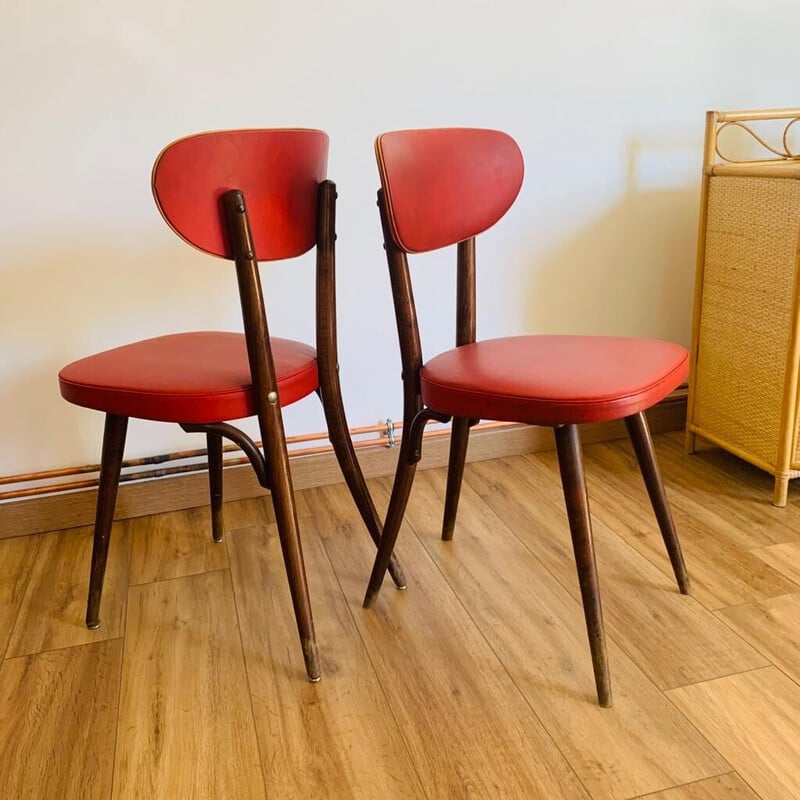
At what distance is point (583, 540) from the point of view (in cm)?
124

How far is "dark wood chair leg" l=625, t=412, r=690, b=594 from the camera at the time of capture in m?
1.40

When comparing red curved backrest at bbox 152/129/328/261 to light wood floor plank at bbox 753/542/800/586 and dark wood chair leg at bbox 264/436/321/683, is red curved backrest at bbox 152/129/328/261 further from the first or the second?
light wood floor plank at bbox 753/542/800/586

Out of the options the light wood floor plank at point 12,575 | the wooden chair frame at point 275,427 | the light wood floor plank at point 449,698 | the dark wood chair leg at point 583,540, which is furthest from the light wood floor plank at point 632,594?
A: the light wood floor plank at point 12,575

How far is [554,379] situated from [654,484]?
13.9 inches

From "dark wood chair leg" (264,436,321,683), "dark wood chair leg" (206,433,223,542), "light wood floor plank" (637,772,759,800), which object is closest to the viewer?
"light wood floor plank" (637,772,759,800)

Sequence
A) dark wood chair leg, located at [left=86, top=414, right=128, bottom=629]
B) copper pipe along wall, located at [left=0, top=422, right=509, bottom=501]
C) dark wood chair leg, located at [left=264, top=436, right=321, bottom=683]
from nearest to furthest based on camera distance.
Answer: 1. dark wood chair leg, located at [left=264, top=436, right=321, bottom=683]
2. dark wood chair leg, located at [left=86, top=414, right=128, bottom=629]
3. copper pipe along wall, located at [left=0, top=422, right=509, bottom=501]

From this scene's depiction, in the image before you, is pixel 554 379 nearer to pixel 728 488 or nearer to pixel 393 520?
pixel 393 520

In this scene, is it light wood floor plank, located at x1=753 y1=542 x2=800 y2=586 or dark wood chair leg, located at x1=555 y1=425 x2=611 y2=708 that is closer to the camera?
dark wood chair leg, located at x1=555 y1=425 x2=611 y2=708

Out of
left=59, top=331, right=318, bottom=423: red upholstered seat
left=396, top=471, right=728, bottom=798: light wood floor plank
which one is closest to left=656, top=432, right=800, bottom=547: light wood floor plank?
left=396, top=471, right=728, bottom=798: light wood floor plank

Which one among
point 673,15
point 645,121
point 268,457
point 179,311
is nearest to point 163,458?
point 179,311

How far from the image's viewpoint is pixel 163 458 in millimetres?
1997

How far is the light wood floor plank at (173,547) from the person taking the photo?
5.77ft

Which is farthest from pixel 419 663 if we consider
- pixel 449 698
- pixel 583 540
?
pixel 583 540

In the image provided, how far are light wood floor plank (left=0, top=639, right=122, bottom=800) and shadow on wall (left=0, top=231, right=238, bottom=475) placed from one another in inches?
25.0
